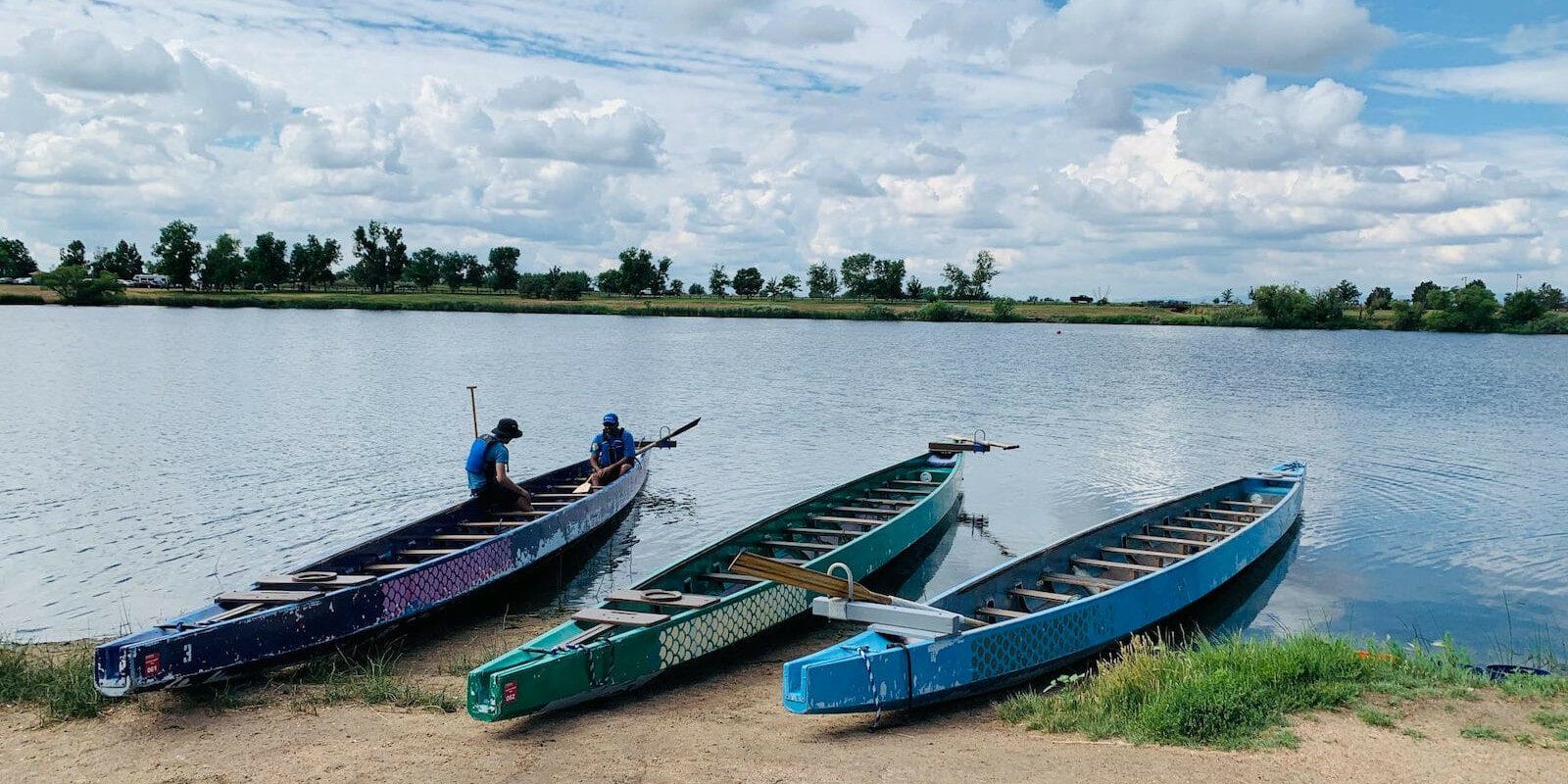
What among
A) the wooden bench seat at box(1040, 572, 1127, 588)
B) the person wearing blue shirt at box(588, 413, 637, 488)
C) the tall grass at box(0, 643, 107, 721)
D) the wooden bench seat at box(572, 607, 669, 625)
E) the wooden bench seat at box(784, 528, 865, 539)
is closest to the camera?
the tall grass at box(0, 643, 107, 721)

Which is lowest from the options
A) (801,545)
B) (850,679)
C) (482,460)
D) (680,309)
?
(801,545)

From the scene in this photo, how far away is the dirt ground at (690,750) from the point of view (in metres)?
7.97

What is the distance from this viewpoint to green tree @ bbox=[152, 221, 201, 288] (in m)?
134

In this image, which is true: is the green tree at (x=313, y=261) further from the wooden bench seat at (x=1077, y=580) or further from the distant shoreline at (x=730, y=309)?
the wooden bench seat at (x=1077, y=580)

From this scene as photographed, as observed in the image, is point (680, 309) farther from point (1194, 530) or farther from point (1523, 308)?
point (1194, 530)

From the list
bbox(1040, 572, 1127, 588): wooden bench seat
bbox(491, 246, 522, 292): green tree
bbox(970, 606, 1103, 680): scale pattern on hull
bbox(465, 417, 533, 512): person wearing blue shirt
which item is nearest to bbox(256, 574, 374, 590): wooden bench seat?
bbox(465, 417, 533, 512): person wearing blue shirt

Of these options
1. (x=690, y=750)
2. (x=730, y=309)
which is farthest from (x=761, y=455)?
(x=730, y=309)

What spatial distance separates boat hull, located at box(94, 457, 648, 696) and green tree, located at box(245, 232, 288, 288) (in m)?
142

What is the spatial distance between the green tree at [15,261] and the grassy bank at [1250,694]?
16851 centimetres

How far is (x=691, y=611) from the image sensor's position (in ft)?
35.6

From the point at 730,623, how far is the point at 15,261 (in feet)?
578

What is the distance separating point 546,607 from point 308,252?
146075mm

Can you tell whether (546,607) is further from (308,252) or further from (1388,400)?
(308,252)

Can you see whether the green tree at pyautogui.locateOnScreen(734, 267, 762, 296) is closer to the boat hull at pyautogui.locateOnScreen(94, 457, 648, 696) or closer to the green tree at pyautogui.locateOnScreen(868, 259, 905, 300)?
the green tree at pyautogui.locateOnScreen(868, 259, 905, 300)
